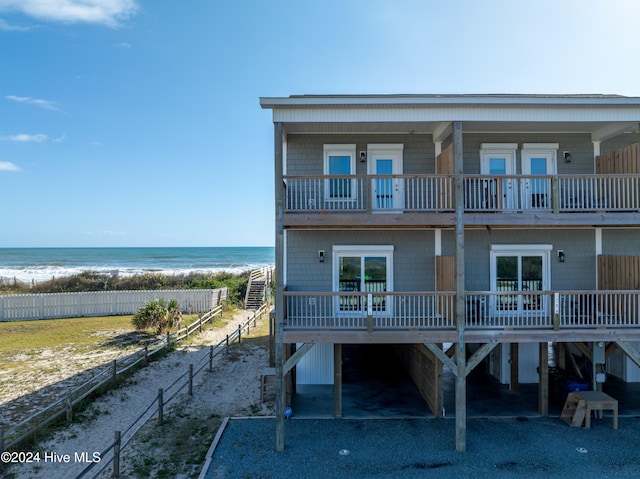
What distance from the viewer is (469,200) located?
10008mm

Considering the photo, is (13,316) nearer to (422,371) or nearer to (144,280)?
(144,280)

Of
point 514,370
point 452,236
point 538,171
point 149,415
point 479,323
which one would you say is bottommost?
point 149,415

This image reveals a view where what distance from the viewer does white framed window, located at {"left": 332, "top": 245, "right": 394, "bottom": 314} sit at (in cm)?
1066

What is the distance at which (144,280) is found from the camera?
105ft

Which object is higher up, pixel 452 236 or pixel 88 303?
pixel 452 236

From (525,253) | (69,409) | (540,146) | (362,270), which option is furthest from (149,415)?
(540,146)

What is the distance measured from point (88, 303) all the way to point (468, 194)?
24.4m

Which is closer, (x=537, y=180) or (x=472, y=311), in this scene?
(x=472, y=311)

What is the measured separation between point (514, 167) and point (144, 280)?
31546 mm

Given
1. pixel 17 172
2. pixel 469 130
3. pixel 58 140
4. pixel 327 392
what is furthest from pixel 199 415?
pixel 17 172

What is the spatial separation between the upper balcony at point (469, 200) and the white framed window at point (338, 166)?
31 millimetres

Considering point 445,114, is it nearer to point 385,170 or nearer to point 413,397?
point 385,170

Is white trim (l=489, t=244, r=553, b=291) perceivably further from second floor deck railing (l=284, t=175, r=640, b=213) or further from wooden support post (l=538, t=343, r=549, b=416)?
wooden support post (l=538, t=343, r=549, b=416)

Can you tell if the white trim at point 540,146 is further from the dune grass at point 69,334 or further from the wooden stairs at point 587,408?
the dune grass at point 69,334
